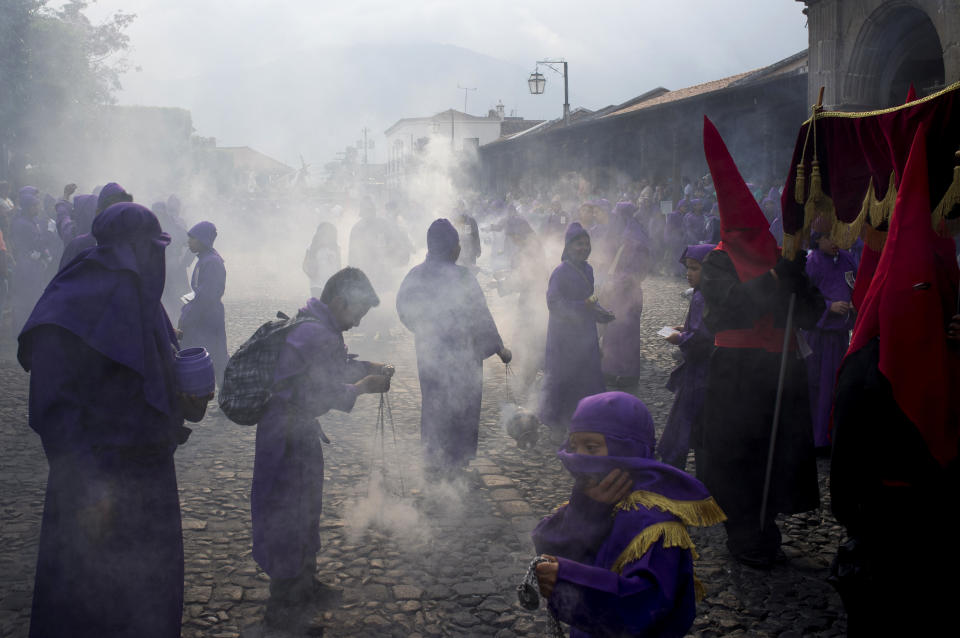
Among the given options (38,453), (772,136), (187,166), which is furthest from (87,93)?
(38,453)

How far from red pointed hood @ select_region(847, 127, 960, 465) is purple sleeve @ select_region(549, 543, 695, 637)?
112 centimetres

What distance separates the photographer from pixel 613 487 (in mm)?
2186

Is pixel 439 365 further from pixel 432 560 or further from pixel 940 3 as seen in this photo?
pixel 940 3

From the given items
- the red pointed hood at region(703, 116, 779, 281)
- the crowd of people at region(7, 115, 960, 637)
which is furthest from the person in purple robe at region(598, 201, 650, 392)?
the red pointed hood at region(703, 116, 779, 281)

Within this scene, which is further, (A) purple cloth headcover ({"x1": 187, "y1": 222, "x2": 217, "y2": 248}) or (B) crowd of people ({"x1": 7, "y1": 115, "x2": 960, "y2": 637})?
(A) purple cloth headcover ({"x1": 187, "y1": 222, "x2": 217, "y2": 248})

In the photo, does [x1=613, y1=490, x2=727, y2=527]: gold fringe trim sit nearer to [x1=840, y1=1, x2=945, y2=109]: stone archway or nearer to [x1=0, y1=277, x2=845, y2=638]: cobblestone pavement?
[x1=0, y1=277, x2=845, y2=638]: cobblestone pavement

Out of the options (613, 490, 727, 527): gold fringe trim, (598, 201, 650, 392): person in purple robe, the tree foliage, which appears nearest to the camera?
(613, 490, 727, 527): gold fringe trim

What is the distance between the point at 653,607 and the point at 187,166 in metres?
51.7

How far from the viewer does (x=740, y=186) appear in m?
3.96

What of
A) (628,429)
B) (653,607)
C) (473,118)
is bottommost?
(653,607)

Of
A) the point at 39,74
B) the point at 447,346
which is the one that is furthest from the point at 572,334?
the point at 39,74

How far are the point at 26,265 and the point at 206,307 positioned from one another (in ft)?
16.1

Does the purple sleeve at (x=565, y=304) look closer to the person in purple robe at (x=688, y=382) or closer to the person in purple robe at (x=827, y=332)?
the person in purple robe at (x=688, y=382)

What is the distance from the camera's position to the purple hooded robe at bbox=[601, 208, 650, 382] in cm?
837
